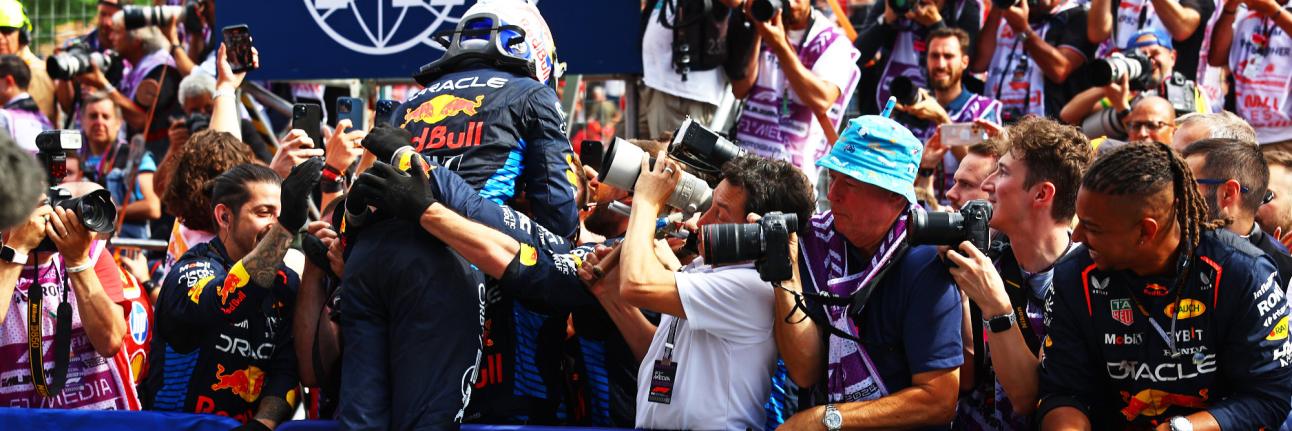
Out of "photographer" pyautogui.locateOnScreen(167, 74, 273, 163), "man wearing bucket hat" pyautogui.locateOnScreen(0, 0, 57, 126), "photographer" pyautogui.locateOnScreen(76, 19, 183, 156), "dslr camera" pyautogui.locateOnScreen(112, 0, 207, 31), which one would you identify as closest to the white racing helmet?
"photographer" pyautogui.locateOnScreen(167, 74, 273, 163)

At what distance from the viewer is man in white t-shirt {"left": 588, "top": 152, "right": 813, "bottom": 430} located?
4.05 m

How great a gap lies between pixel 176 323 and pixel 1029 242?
2.79m

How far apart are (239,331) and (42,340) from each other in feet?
2.55

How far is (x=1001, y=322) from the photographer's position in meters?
3.84

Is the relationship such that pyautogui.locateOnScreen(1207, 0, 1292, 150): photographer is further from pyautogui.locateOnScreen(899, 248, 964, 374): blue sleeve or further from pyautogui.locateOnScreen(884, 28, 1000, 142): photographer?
Result: pyautogui.locateOnScreen(899, 248, 964, 374): blue sleeve

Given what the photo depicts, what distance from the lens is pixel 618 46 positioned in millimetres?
6730

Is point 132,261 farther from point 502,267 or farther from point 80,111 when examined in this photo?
point 502,267

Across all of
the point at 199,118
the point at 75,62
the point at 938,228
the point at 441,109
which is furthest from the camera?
the point at 75,62

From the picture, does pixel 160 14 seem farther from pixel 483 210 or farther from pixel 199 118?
pixel 483 210

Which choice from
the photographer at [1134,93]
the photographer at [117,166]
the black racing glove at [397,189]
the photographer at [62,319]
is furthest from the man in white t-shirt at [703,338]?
the photographer at [117,166]

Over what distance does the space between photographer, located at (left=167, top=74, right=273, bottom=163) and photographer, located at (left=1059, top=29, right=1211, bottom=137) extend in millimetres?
4343

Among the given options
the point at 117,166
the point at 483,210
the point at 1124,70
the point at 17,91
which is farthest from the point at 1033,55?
the point at 17,91

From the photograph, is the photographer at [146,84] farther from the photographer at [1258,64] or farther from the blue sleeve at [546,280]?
the photographer at [1258,64]

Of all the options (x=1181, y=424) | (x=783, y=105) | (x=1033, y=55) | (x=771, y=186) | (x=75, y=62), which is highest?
(x=1033, y=55)
